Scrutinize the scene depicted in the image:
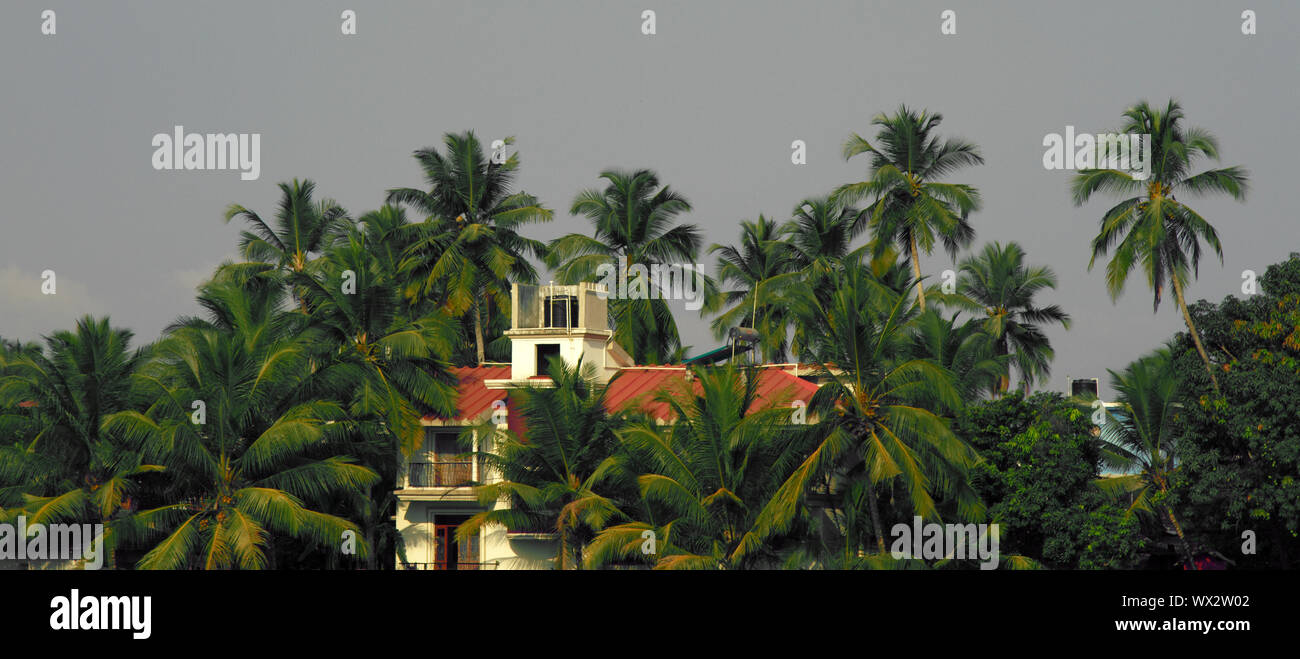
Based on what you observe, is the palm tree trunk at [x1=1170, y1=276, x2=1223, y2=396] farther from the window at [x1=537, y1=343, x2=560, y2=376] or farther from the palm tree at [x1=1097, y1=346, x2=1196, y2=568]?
the window at [x1=537, y1=343, x2=560, y2=376]

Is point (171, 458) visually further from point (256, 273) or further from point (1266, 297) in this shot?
point (1266, 297)

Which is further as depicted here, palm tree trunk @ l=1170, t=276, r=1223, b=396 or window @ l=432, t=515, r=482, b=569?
window @ l=432, t=515, r=482, b=569

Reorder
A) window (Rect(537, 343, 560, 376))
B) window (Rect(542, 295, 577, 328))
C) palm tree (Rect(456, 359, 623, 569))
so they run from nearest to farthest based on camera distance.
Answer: palm tree (Rect(456, 359, 623, 569)) → window (Rect(537, 343, 560, 376)) → window (Rect(542, 295, 577, 328))

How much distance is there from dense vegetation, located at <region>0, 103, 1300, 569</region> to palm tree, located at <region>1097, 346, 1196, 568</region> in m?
0.09

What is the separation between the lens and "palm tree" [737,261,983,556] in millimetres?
32062

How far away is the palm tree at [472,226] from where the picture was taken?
46719mm

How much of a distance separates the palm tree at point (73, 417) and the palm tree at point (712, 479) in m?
12.0

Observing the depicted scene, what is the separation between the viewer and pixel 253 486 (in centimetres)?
3375

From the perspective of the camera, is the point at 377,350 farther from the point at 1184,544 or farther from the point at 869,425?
the point at 1184,544

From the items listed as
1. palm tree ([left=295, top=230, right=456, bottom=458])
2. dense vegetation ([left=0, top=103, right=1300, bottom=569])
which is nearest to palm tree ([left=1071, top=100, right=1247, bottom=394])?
dense vegetation ([left=0, top=103, right=1300, bottom=569])

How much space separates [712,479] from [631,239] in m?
16.5
